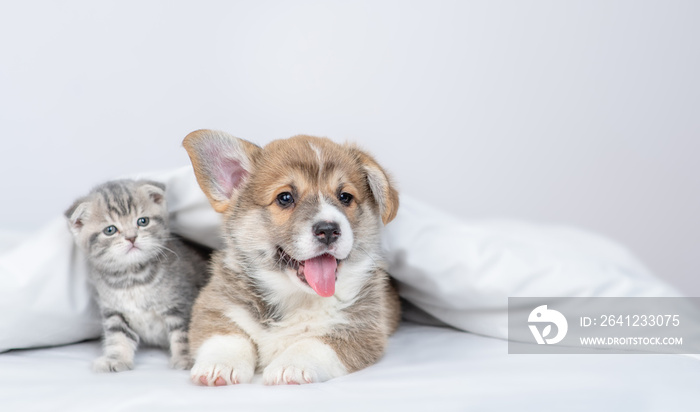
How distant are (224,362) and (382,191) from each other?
90 cm

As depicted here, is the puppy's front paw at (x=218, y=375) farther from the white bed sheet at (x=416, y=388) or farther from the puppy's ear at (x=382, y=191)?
the puppy's ear at (x=382, y=191)

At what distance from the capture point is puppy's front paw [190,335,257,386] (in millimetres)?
2055

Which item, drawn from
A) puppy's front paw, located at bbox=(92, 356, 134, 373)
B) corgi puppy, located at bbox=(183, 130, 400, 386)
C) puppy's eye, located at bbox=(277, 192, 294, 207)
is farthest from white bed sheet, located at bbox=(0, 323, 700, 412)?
puppy's eye, located at bbox=(277, 192, 294, 207)

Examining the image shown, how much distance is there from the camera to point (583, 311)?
2.63 meters

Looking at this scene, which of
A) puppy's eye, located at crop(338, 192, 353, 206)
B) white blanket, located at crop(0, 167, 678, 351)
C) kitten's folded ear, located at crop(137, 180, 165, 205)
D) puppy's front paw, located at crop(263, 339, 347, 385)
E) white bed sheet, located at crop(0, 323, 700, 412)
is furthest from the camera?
kitten's folded ear, located at crop(137, 180, 165, 205)

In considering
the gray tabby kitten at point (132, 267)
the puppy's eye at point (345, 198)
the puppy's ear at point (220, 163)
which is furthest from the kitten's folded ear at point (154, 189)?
the puppy's eye at point (345, 198)

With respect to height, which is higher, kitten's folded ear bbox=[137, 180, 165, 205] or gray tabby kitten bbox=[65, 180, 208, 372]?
kitten's folded ear bbox=[137, 180, 165, 205]

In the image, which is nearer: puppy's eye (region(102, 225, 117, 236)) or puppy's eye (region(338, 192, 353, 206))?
puppy's eye (region(338, 192, 353, 206))

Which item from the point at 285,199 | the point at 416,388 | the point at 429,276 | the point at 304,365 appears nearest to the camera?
the point at 416,388

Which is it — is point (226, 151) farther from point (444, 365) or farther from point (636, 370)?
point (636, 370)

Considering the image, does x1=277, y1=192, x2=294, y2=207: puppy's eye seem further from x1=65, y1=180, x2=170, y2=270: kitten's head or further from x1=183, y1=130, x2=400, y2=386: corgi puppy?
x1=65, y1=180, x2=170, y2=270: kitten's head

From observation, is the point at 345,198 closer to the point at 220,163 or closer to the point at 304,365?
the point at 220,163

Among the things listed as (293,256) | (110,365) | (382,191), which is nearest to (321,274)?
(293,256)

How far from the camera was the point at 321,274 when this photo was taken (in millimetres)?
2268
